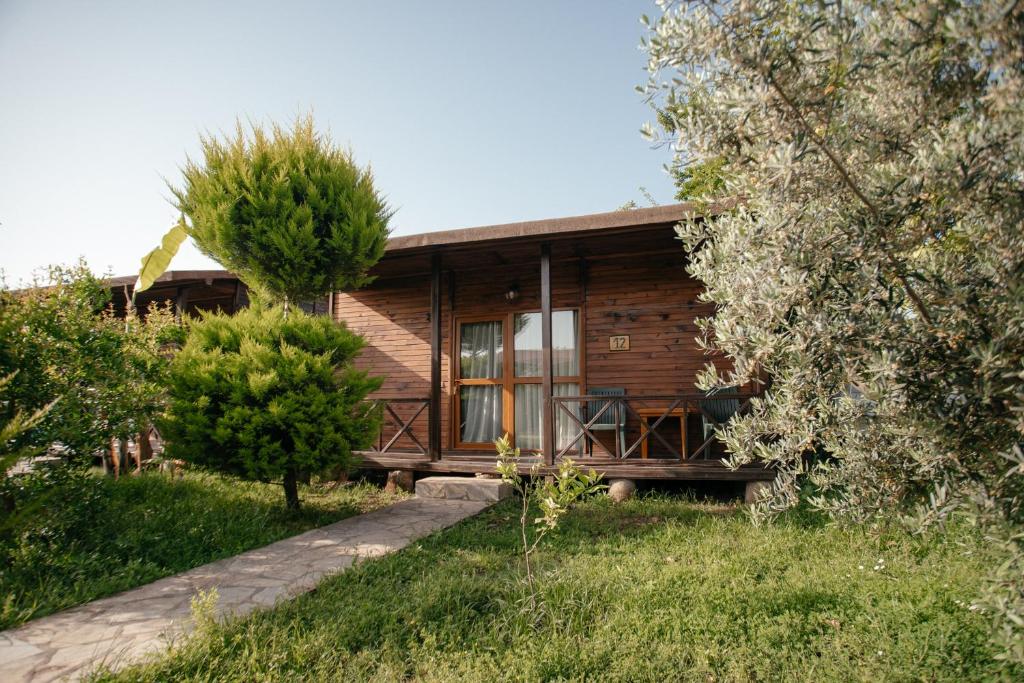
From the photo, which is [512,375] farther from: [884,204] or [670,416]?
[884,204]

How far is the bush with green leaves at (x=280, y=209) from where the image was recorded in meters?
6.59

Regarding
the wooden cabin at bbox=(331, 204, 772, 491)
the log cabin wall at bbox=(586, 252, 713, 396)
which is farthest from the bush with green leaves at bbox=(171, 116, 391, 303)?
the log cabin wall at bbox=(586, 252, 713, 396)

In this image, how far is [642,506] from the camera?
624 cm

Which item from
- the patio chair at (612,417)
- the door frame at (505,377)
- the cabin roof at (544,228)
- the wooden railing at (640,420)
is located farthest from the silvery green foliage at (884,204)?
the door frame at (505,377)

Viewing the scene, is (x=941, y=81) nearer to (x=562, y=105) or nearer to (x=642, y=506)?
(x=642, y=506)

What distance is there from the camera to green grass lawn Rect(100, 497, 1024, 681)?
2.75 m

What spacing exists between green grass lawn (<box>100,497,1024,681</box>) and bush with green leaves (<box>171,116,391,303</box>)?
13.5 ft

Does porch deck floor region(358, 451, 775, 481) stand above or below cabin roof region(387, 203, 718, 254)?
below

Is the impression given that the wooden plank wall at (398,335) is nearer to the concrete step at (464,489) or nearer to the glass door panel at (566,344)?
the concrete step at (464,489)

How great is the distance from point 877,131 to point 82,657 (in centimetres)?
458

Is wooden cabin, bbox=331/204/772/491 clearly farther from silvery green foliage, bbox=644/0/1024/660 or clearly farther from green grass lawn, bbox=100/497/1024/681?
silvery green foliage, bbox=644/0/1024/660

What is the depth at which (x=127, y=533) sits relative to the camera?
4.94 m

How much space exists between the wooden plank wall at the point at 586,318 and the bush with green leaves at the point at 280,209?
2495mm

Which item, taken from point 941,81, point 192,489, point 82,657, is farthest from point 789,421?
point 192,489
